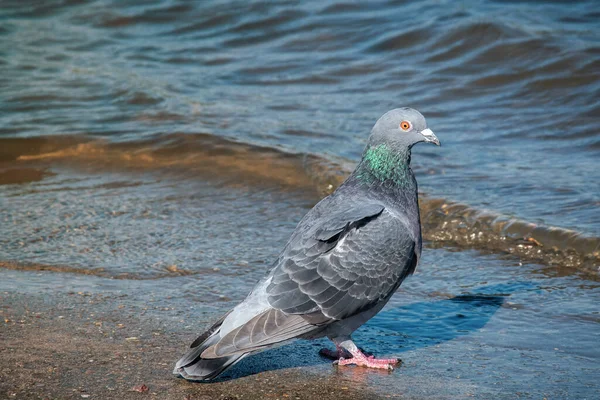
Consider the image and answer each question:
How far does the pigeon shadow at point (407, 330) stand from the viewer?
4.84 m

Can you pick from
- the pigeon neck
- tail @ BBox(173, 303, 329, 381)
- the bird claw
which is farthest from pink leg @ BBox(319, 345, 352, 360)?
the pigeon neck

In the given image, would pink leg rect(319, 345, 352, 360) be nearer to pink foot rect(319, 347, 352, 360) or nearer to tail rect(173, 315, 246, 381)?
pink foot rect(319, 347, 352, 360)

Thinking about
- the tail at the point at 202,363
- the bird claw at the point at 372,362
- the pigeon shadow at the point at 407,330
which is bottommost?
the pigeon shadow at the point at 407,330

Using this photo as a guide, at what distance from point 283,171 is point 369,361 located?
458 cm

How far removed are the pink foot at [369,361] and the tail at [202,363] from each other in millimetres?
771

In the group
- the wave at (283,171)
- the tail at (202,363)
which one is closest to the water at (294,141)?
the wave at (283,171)

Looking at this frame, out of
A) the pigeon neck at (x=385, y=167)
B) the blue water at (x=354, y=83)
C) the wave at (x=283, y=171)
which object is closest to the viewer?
the pigeon neck at (x=385, y=167)

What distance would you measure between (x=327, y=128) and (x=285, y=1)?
6.55 m

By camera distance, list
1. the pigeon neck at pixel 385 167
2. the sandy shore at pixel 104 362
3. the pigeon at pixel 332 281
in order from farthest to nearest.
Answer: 1. the pigeon neck at pixel 385 167
2. the pigeon at pixel 332 281
3. the sandy shore at pixel 104 362

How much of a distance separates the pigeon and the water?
Answer: 0.48 meters

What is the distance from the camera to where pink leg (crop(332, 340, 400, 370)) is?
15.6 ft

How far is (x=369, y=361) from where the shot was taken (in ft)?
15.6

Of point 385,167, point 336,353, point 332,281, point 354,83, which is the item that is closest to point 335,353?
point 336,353

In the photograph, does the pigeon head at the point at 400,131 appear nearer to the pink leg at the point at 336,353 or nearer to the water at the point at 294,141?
the water at the point at 294,141
